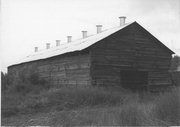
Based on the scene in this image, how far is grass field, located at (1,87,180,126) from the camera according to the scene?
10.4 m

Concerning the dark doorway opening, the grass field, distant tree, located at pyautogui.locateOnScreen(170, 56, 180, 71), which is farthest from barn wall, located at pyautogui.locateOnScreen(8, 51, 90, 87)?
distant tree, located at pyautogui.locateOnScreen(170, 56, 180, 71)

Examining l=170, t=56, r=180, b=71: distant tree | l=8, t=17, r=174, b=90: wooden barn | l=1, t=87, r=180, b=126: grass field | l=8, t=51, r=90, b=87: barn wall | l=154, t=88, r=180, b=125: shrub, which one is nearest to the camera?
l=1, t=87, r=180, b=126: grass field

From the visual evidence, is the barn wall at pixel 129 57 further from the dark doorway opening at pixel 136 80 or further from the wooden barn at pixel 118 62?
the dark doorway opening at pixel 136 80

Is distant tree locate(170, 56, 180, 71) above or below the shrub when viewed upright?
above

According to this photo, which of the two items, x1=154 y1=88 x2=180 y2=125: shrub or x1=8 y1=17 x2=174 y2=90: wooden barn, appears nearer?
x1=154 y1=88 x2=180 y2=125: shrub

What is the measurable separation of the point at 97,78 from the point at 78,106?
490cm

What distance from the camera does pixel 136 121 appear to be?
10.0 metres

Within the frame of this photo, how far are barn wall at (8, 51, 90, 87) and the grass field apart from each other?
3.22m

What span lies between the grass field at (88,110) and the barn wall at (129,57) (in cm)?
289

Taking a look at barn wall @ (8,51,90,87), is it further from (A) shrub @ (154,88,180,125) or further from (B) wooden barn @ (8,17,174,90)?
(A) shrub @ (154,88,180,125)

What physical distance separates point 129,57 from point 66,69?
4.38 m

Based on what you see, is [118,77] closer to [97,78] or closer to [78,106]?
[97,78]

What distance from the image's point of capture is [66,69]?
21953 millimetres

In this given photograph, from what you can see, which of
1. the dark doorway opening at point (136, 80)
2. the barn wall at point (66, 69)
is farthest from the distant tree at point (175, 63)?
the barn wall at point (66, 69)
